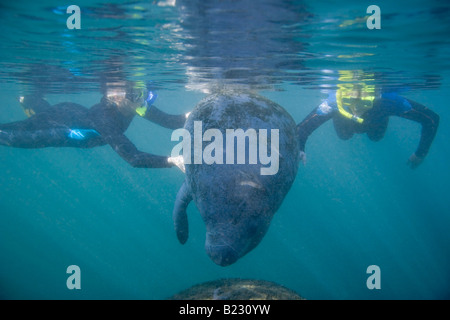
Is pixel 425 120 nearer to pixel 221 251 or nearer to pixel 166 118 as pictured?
pixel 166 118

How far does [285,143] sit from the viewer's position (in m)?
4.06

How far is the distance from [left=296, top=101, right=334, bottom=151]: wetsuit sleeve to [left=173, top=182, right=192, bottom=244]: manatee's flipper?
11.5ft

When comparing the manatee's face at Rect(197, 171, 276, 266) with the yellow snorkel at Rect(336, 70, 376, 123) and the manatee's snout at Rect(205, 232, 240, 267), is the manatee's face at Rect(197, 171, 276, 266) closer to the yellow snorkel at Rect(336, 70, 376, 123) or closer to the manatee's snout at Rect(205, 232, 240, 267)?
the manatee's snout at Rect(205, 232, 240, 267)

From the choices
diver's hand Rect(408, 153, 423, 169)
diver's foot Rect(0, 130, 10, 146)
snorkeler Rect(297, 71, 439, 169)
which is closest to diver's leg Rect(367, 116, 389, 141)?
snorkeler Rect(297, 71, 439, 169)

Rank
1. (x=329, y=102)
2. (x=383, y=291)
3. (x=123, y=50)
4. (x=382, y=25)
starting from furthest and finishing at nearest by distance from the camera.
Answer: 1. (x=383, y=291)
2. (x=329, y=102)
3. (x=123, y=50)
4. (x=382, y=25)

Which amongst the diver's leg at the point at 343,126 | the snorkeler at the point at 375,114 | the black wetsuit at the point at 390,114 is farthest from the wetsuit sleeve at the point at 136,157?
the diver's leg at the point at 343,126

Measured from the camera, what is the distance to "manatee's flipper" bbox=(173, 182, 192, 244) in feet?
16.3

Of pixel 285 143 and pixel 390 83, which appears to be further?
pixel 390 83

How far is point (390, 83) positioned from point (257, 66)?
7.49 m

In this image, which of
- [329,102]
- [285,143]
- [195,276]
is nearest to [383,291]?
[195,276]

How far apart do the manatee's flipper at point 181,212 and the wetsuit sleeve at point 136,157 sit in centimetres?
97

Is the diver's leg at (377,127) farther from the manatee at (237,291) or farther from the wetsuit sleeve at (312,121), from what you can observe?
the manatee at (237,291)
